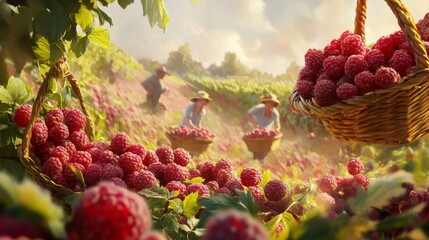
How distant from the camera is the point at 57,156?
5.47 feet

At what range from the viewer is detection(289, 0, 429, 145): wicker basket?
173 centimetres

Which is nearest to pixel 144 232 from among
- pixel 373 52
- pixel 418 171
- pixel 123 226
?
pixel 123 226

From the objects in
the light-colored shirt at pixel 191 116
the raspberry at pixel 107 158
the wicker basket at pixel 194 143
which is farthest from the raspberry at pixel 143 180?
the light-colored shirt at pixel 191 116

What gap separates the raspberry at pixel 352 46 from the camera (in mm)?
2076

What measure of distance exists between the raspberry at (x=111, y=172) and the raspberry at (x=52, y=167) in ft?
0.46

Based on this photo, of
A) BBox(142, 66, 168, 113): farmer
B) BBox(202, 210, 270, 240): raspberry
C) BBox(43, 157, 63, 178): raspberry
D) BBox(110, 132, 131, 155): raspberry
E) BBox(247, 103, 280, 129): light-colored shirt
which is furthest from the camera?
BBox(142, 66, 168, 113): farmer

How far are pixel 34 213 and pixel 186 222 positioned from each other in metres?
1.10

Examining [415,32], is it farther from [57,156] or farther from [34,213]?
[34,213]

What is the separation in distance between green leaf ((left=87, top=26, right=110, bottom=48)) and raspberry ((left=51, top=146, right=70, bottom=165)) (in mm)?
522

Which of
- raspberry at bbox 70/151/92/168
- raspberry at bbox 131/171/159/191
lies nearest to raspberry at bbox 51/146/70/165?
raspberry at bbox 70/151/92/168

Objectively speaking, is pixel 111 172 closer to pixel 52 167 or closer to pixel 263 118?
pixel 52 167

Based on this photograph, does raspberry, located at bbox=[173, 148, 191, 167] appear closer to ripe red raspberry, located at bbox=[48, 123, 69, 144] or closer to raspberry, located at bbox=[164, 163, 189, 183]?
raspberry, located at bbox=[164, 163, 189, 183]

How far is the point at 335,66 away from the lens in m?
2.04

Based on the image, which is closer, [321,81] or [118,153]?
[118,153]
